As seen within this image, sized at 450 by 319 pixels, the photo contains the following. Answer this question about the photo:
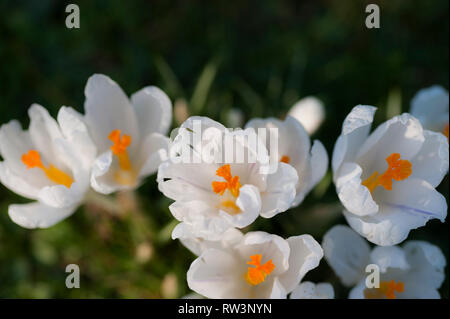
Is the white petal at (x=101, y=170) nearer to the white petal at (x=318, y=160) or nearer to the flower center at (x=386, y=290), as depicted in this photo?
the white petal at (x=318, y=160)

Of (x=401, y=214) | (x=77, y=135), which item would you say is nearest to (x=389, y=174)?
Result: (x=401, y=214)

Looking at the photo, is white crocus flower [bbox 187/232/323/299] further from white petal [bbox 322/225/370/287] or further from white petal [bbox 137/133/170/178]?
white petal [bbox 137/133/170/178]

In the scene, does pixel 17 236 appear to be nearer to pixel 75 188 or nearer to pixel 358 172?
pixel 75 188

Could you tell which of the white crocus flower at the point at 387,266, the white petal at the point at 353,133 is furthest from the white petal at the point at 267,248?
the white petal at the point at 353,133

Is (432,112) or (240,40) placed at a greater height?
(240,40)

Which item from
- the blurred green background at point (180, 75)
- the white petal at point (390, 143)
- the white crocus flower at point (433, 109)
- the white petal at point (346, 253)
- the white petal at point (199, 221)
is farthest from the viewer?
the blurred green background at point (180, 75)

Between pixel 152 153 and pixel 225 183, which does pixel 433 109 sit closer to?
pixel 225 183

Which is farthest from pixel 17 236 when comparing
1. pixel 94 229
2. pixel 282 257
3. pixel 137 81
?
pixel 282 257
